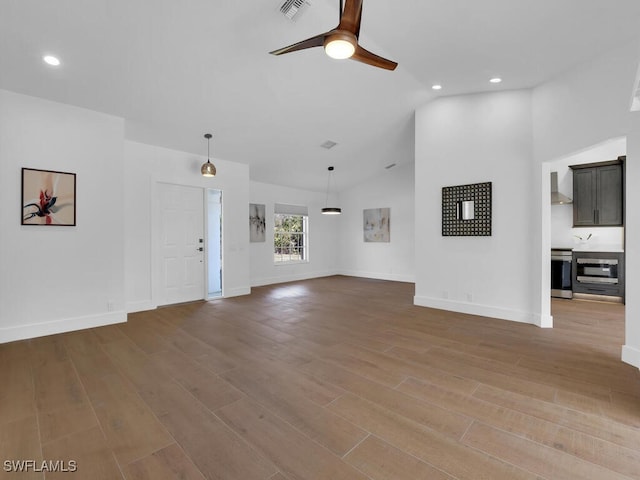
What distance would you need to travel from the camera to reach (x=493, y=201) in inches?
178

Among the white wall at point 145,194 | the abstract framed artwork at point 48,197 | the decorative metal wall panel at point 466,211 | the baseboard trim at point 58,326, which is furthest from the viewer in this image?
the white wall at point 145,194

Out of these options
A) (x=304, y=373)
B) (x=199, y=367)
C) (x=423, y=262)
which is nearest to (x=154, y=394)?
(x=199, y=367)

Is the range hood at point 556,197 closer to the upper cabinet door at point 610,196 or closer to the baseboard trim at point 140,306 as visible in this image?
the upper cabinet door at point 610,196

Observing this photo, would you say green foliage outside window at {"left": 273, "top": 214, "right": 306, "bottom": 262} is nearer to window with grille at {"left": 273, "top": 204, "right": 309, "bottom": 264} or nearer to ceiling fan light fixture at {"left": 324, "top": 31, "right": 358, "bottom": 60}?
window with grille at {"left": 273, "top": 204, "right": 309, "bottom": 264}

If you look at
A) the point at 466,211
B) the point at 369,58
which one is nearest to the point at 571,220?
the point at 466,211

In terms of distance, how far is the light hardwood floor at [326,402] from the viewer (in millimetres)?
1648

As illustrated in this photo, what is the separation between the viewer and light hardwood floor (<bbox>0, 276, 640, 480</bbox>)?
5.41 feet

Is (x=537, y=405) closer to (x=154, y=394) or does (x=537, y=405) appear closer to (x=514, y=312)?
(x=514, y=312)

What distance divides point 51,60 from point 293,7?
8.70ft

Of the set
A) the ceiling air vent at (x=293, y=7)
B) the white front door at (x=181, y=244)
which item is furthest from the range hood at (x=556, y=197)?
the white front door at (x=181, y=244)

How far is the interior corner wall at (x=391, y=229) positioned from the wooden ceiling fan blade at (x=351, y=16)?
652 centimetres
